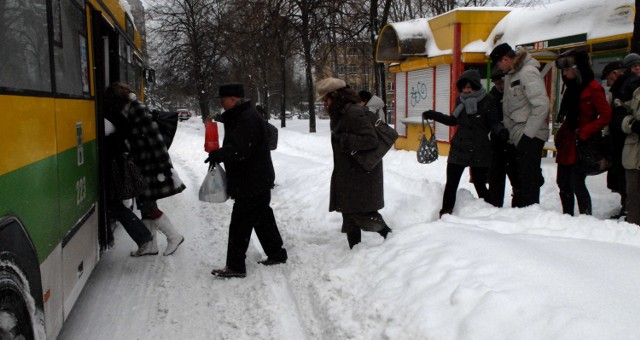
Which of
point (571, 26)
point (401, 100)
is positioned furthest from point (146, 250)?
point (401, 100)

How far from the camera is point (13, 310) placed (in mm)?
2273

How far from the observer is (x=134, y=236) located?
5.39 metres

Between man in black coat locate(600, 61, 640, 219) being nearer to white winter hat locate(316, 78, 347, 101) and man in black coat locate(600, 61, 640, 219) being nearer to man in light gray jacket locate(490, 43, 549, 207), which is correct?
man in light gray jacket locate(490, 43, 549, 207)

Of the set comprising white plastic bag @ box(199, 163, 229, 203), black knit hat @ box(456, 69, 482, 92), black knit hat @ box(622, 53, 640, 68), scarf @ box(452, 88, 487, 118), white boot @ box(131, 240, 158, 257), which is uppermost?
black knit hat @ box(622, 53, 640, 68)

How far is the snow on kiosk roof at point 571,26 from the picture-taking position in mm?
8992

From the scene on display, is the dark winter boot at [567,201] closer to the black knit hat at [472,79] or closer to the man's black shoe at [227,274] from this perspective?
the black knit hat at [472,79]

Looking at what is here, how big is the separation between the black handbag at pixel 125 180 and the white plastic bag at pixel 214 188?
2.10 ft

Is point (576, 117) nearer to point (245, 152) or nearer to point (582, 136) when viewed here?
point (582, 136)

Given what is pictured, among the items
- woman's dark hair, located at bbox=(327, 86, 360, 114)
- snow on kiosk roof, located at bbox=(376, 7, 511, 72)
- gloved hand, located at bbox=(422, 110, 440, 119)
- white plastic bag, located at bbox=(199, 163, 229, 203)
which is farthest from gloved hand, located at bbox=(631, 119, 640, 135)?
snow on kiosk roof, located at bbox=(376, 7, 511, 72)

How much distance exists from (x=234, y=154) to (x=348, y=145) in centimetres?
101

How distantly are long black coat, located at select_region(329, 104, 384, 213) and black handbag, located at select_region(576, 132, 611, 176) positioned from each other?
227cm

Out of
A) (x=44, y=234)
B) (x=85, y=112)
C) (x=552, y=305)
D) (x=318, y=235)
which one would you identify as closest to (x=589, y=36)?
(x=318, y=235)

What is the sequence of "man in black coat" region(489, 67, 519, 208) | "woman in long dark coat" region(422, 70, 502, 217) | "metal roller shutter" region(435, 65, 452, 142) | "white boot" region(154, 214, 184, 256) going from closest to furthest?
"white boot" region(154, 214, 184, 256)
"woman in long dark coat" region(422, 70, 502, 217)
"man in black coat" region(489, 67, 519, 208)
"metal roller shutter" region(435, 65, 452, 142)

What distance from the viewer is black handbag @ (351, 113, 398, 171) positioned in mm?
4684
